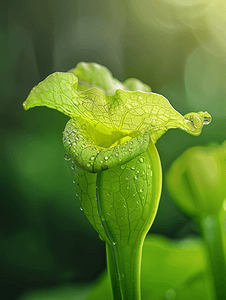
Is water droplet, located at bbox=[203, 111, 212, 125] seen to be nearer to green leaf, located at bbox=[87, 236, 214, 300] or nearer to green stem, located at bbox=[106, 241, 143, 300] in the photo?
green stem, located at bbox=[106, 241, 143, 300]

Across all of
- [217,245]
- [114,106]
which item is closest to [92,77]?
[114,106]

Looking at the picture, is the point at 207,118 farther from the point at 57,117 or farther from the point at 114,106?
the point at 57,117

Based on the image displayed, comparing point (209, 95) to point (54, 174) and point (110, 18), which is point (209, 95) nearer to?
point (110, 18)

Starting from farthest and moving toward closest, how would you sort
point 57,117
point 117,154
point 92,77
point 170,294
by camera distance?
point 57,117
point 170,294
point 92,77
point 117,154

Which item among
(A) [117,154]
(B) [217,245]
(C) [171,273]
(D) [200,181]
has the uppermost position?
(A) [117,154]

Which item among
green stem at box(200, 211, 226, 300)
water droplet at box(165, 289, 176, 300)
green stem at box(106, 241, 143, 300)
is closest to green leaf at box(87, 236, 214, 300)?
water droplet at box(165, 289, 176, 300)
